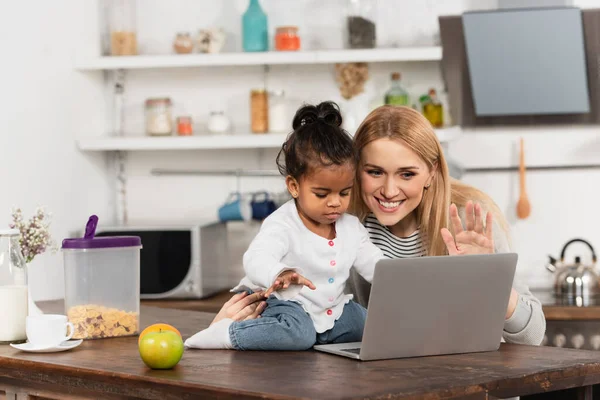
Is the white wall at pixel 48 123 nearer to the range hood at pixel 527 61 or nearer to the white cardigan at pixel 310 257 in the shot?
the range hood at pixel 527 61

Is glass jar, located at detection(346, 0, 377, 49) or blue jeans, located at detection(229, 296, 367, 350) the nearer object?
Answer: blue jeans, located at detection(229, 296, 367, 350)

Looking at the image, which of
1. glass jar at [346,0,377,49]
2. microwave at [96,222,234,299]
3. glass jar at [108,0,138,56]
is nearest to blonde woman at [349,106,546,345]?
microwave at [96,222,234,299]

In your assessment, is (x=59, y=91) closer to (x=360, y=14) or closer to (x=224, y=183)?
(x=224, y=183)

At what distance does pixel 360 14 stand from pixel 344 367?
2709mm

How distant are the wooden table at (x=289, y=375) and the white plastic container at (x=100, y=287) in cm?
13

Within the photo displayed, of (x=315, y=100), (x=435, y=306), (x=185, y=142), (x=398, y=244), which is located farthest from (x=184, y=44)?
(x=435, y=306)

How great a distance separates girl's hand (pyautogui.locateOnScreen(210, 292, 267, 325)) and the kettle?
198cm

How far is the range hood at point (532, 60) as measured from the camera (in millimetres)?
4004

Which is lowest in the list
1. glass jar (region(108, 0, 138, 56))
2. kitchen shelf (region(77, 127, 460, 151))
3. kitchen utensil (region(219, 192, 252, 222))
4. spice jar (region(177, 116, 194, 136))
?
kitchen utensil (region(219, 192, 252, 222))

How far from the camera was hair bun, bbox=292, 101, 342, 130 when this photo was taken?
2100 mm

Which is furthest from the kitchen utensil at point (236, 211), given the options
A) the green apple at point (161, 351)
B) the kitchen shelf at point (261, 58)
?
the green apple at point (161, 351)

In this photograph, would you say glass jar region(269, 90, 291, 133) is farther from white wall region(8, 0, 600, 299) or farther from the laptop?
the laptop

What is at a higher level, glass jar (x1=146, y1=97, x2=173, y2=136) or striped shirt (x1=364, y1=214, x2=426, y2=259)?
glass jar (x1=146, y1=97, x2=173, y2=136)

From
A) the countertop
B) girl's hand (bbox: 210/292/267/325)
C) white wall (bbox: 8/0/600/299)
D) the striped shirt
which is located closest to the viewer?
girl's hand (bbox: 210/292/267/325)
